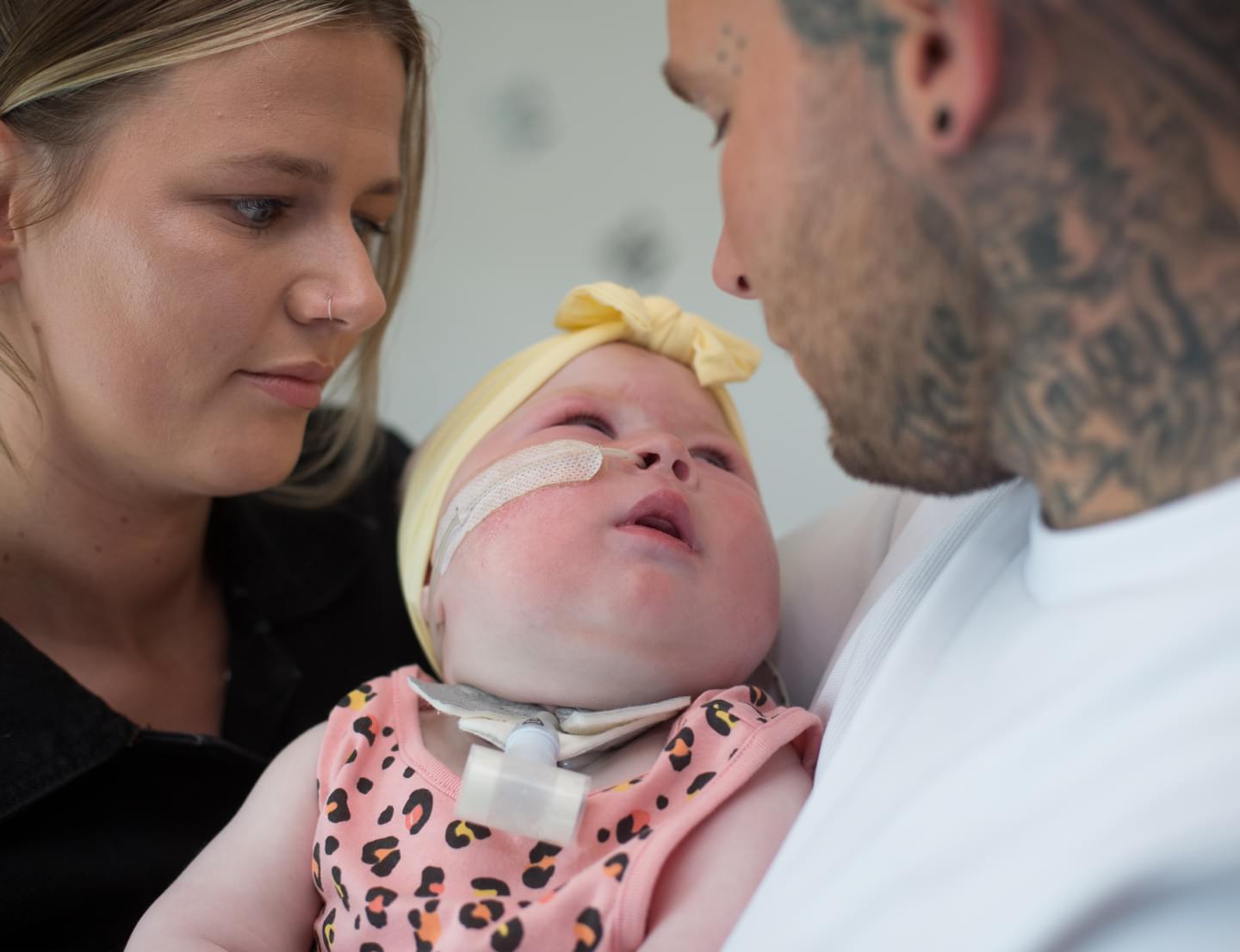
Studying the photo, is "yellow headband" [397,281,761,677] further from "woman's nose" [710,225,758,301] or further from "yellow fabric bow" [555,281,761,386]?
"woman's nose" [710,225,758,301]

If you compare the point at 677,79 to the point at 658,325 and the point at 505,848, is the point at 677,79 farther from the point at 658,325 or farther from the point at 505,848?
the point at 505,848

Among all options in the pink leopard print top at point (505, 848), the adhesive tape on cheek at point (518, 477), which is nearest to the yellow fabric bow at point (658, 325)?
the adhesive tape on cheek at point (518, 477)

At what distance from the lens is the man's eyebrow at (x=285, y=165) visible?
1200 millimetres

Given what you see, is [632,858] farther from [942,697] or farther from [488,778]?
[942,697]

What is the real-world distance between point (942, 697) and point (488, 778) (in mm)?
372

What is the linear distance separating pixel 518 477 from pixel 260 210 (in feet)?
1.36

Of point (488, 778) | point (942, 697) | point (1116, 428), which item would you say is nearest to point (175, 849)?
point (488, 778)

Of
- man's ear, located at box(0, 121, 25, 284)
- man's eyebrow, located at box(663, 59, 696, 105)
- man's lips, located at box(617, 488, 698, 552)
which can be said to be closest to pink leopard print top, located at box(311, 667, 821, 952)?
man's lips, located at box(617, 488, 698, 552)

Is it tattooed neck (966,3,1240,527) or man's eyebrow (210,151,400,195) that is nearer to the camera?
tattooed neck (966,3,1240,527)

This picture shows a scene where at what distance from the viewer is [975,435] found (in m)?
0.77

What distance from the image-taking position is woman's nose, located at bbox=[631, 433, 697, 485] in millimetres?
1208

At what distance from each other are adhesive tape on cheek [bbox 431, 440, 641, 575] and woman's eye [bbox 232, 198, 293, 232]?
1.19 ft

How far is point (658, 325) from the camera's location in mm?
1437

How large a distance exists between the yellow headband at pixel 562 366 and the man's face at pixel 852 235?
0.56m
